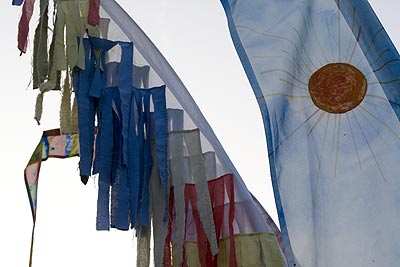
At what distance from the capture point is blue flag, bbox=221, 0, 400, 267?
231 centimetres

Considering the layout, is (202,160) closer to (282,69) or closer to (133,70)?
(133,70)

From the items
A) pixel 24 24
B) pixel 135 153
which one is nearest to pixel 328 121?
pixel 135 153

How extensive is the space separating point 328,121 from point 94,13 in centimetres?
103

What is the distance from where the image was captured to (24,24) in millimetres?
3143

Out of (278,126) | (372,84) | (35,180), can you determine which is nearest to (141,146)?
(35,180)

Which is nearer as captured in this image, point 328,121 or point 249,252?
point 328,121

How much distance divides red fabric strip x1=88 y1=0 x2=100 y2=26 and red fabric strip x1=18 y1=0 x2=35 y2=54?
0.84ft

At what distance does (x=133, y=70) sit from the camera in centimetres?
311

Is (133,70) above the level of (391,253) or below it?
above

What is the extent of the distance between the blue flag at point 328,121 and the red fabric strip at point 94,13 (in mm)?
647

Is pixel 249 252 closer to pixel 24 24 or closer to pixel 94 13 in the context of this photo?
pixel 94 13

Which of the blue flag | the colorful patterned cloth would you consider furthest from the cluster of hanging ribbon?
the blue flag

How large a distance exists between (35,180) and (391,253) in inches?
58.8

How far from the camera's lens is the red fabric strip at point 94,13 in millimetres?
3031
